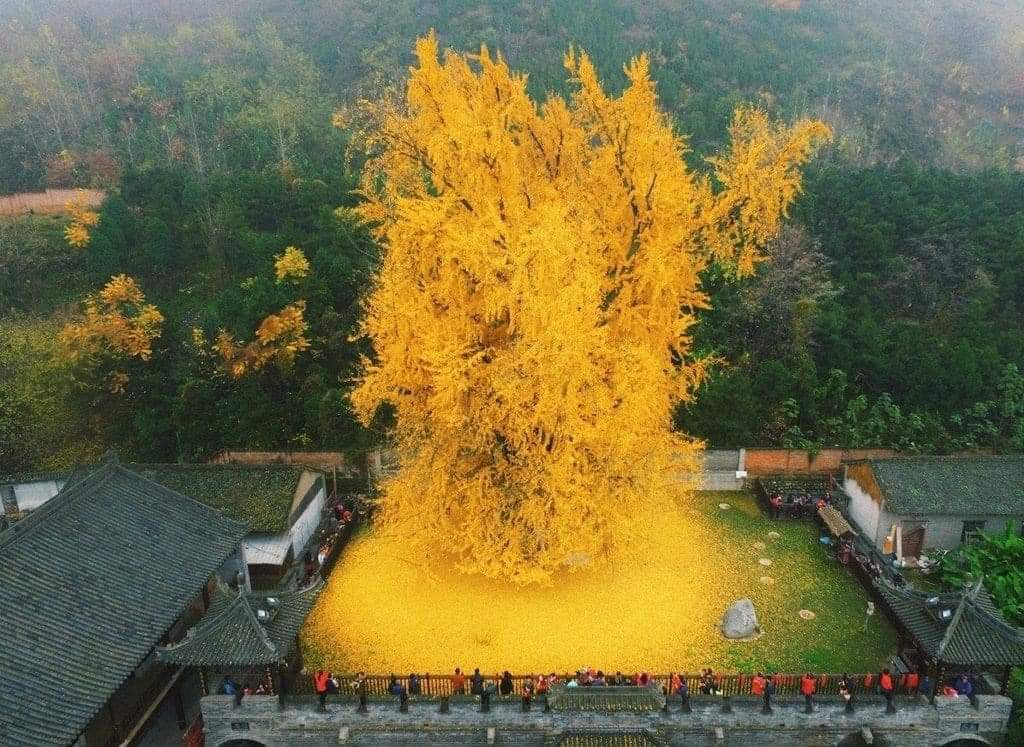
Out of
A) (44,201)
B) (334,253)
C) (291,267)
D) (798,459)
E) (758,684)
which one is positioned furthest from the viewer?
(44,201)

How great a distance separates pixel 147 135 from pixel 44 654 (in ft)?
126

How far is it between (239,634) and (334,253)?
1911 centimetres

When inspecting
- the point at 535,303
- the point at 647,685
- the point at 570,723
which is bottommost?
the point at 570,723

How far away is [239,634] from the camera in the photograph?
1248cm

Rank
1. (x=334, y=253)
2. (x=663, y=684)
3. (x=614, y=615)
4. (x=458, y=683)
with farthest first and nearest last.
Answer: (x=334, y=253), (x=614, y=615), (x=663, y=684), (x=458, y=683)

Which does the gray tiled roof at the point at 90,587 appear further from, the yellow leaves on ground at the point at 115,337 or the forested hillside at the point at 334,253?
the yellow leaves on ground at the point at 115,337

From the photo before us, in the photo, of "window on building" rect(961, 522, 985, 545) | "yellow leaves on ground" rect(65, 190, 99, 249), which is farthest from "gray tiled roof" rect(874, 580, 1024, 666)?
"yellow leaves on ground" rect(65, 190, 99, 249)

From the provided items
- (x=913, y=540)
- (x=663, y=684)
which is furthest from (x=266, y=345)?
(x=913, y=540)

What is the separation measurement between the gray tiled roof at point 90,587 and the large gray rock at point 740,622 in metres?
11.2

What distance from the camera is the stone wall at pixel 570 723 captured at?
1270 centimetres

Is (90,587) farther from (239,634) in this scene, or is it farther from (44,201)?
(44,201)

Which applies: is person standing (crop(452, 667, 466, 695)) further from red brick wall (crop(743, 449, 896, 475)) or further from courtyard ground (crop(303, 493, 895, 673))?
red brick wall (crop(743, 449, 896, 475))

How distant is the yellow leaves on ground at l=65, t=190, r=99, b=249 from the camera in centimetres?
3244

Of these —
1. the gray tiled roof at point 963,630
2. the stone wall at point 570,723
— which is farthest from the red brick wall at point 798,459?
the stone wall at point 570,723
